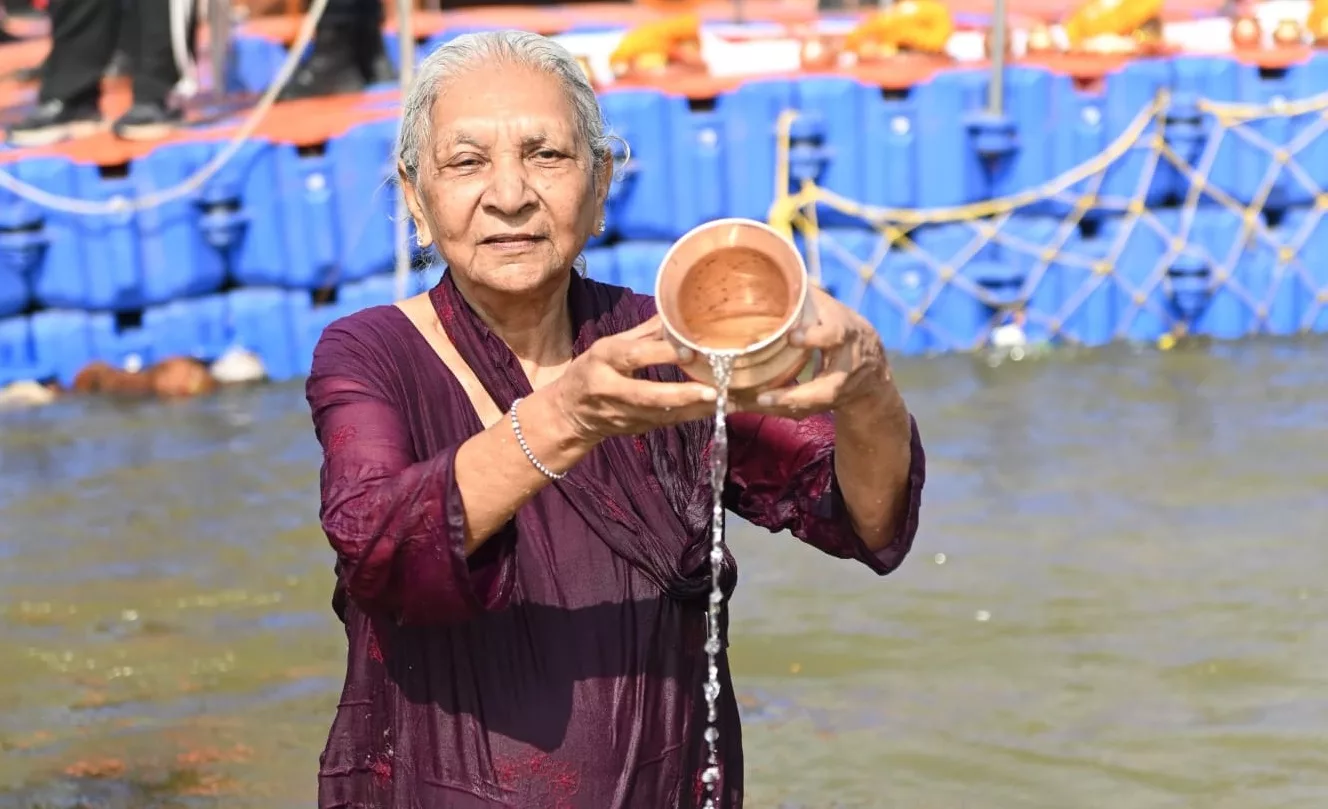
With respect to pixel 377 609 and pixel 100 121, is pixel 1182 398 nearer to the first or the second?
pixel 100 121

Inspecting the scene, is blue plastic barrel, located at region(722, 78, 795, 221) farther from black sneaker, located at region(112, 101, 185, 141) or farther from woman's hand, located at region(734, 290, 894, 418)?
woman's hand, located at region(734, 290, 894, 418)

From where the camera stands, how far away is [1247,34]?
897 centimetres

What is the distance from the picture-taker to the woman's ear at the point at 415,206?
235cm

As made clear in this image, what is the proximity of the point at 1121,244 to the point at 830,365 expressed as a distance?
6802 mm

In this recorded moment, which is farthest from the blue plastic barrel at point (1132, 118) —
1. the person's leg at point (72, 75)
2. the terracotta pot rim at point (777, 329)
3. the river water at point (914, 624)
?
the terracotta pot rim at point (777, 329)

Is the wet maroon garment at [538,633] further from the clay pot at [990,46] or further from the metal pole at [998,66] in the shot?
the clay pot at [990,46]

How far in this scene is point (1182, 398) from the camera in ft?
24.4

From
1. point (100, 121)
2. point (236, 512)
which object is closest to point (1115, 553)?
point (236, 512)

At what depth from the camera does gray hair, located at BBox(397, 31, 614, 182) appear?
7.29 feet

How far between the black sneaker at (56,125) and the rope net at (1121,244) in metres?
3.11

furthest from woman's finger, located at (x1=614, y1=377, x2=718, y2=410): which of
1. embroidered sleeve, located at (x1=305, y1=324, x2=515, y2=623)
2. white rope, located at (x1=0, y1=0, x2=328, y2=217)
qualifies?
white rope, located at (x1=0, y1=0, x2=328, y2=217)

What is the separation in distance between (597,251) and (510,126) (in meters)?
6.02

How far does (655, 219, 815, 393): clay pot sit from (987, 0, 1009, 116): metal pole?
21.5 ft

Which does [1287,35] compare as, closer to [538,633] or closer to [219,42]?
[219,42]
